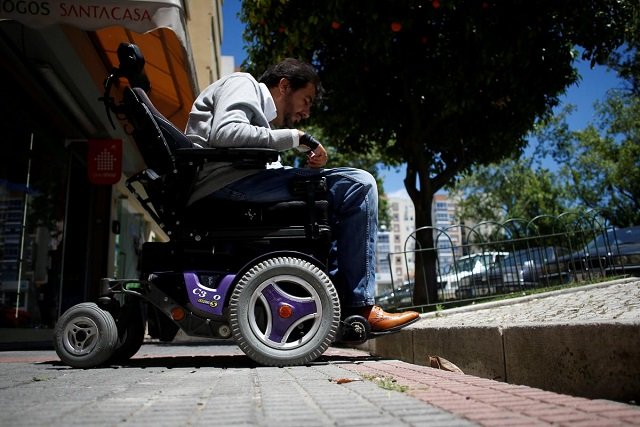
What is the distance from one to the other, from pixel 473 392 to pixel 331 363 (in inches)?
50.9

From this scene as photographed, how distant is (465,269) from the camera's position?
799 cm

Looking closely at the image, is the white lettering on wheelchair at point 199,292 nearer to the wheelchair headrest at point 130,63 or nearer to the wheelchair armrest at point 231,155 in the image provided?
the wheelchair armrest at point 231,155

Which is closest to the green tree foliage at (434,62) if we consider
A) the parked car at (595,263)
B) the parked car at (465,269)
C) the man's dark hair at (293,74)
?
the parked car at (465,269)

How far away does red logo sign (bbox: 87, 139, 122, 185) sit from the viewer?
8.95 metres

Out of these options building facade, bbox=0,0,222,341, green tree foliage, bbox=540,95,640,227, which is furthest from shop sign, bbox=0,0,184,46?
green tree foliage, bbox=540,95,640,227

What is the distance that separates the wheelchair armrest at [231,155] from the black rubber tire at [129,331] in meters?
0.97

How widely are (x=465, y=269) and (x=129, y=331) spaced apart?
552 centimetres

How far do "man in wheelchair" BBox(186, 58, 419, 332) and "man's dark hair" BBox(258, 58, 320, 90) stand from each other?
342 mm

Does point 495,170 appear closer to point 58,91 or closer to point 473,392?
point 58,91

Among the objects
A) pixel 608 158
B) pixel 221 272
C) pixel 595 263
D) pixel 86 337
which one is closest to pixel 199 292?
pixel 221 272

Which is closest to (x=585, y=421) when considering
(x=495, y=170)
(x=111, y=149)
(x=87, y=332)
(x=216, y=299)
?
(x=216, y=299)

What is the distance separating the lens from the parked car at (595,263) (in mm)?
7750

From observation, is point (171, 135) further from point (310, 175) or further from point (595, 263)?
point (595, 263)

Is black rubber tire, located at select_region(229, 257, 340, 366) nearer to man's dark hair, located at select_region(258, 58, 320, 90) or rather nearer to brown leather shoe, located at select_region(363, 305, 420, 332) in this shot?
brown leather shoe, located at select_region(363, 305, 420, 332)
